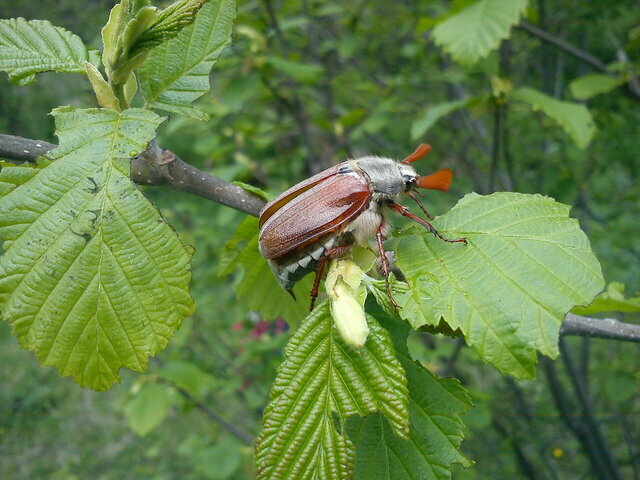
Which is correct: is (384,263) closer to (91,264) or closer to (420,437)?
(420,437)

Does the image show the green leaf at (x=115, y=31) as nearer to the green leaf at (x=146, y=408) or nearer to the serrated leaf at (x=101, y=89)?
the serrated leaf at (x=101, y=89)

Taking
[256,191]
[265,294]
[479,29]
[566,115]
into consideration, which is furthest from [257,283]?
[566,115]

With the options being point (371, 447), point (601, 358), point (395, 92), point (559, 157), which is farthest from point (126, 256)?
point (601, 358)

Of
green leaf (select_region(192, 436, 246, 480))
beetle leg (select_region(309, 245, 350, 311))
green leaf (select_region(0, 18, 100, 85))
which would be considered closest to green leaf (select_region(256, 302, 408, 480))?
beetle leg (select_region(309, 245, 350, 311))

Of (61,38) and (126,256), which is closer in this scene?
(126,256)

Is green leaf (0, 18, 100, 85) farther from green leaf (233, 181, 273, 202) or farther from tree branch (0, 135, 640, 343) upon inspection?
green leaf (233, 181, 273, 202)

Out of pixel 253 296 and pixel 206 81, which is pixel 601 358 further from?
pixel 206 81
